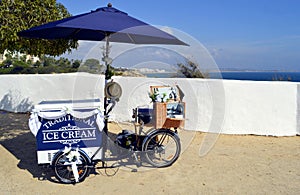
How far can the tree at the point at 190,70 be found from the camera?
4.86m

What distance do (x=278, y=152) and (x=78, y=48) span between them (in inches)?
148

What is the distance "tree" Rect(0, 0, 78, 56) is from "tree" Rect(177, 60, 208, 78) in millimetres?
1910

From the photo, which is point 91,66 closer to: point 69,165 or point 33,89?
point 69,165

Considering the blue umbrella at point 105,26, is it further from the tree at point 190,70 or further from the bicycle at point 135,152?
the bicycle at point 135,152

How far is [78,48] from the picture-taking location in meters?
5.15

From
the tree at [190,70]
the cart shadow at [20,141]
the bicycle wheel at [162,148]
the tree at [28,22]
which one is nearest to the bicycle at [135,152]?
the bicycle wheel at [162,148]

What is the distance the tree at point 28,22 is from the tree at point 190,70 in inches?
75.2

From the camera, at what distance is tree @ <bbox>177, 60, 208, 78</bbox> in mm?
4861

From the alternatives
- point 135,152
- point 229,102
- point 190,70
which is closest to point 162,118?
point 135,152

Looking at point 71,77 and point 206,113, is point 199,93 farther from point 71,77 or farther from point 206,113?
point 71,77

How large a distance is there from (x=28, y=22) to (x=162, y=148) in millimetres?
2732

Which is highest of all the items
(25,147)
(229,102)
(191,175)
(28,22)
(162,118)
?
(28,22)

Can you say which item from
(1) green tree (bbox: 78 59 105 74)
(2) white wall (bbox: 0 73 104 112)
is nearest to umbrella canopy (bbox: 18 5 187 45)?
(1) green tree (bbox: 78 59 105 74)

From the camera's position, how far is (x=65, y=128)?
3.34 m
